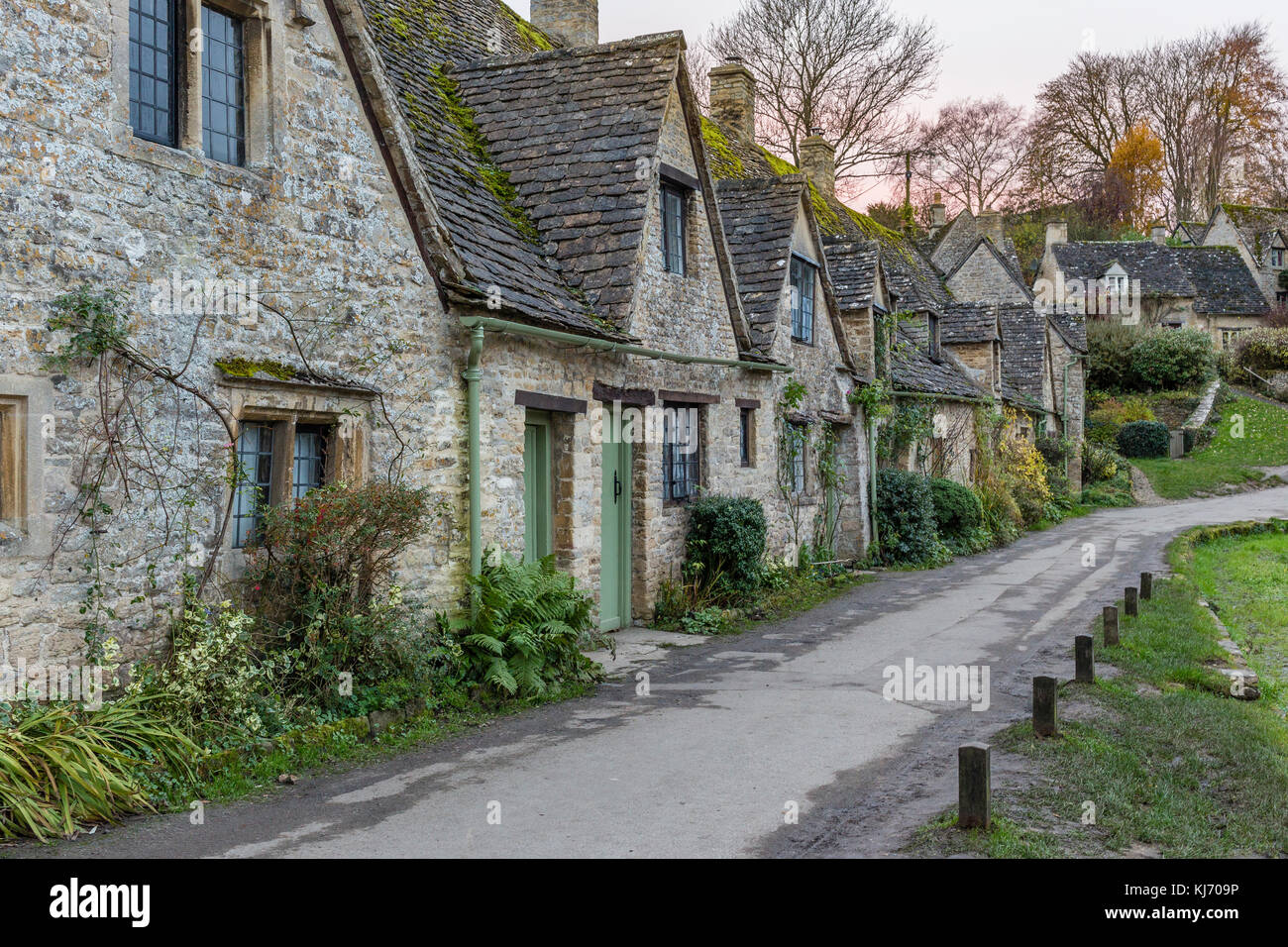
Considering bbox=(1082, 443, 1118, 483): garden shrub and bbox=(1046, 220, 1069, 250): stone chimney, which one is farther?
bbox=(1046, 220, 1069, 250): stone chimney

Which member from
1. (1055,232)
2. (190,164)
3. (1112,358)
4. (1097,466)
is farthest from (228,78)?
(1055,232)

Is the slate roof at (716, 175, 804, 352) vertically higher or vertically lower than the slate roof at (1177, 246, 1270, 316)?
lower

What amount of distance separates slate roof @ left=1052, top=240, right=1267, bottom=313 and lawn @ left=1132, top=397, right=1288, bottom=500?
37.9 feet

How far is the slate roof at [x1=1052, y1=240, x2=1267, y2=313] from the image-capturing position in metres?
56.5

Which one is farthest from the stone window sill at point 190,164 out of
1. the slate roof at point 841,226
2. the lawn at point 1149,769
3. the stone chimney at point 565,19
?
the stone chimney at point 565,19

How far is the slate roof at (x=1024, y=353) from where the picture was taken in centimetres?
3925

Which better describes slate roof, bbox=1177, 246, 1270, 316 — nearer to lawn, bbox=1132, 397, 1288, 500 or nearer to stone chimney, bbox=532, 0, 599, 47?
lawn, bbox=1132, 397, 1288, 500

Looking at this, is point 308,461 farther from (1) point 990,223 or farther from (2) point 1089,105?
(2) point 1089,105

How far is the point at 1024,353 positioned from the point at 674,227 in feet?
93.8

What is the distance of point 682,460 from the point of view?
15211 millimetres

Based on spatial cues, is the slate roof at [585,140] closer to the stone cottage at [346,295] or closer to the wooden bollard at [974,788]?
the stone cottage at [346,295]

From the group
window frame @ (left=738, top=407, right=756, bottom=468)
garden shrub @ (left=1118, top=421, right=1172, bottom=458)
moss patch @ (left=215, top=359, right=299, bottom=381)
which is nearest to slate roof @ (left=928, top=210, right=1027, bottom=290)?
garden shrub @ (left=1118, top=421, right=1172, bottom=458)

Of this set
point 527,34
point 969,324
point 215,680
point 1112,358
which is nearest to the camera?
point 215,680
